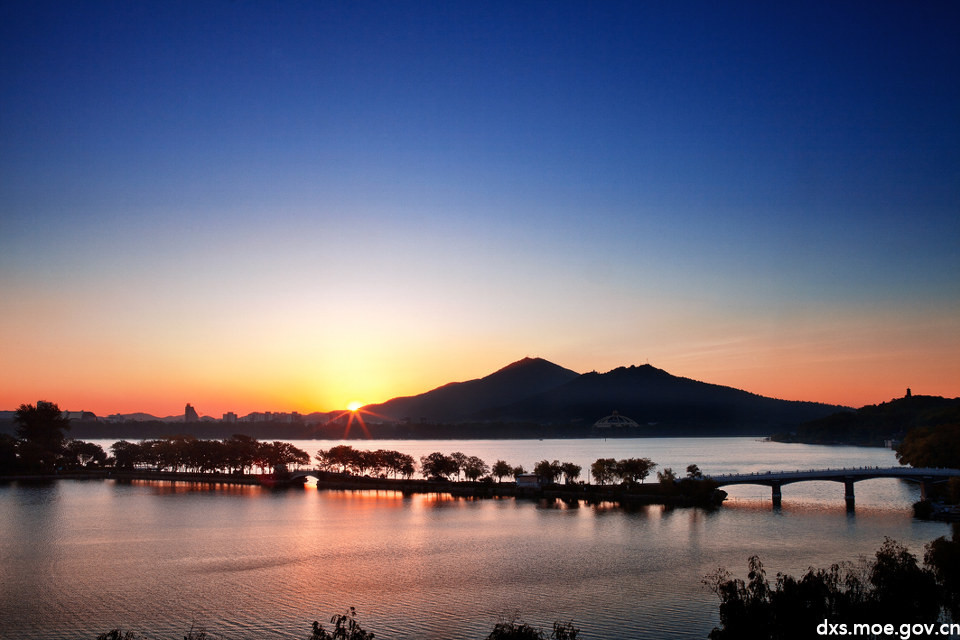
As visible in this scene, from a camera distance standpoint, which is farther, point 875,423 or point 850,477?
point 875,423

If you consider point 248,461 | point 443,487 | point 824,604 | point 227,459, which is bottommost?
point 443,487

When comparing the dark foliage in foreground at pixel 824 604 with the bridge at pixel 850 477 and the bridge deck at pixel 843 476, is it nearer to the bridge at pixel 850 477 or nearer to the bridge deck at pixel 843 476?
the bridge at pixel 850 477

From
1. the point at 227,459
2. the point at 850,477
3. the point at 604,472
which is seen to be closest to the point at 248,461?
the point at 227,459

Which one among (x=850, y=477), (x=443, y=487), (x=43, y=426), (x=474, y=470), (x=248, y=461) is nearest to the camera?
(x=850, y=477)

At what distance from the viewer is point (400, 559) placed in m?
36.5

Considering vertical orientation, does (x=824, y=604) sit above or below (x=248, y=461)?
above

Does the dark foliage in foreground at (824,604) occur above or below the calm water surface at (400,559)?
above

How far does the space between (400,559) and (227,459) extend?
59.4 metres

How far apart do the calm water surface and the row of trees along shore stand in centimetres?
1334

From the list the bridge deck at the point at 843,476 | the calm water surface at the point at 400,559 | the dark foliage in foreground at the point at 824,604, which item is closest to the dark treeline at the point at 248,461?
the bridge deck at the point at 843,476

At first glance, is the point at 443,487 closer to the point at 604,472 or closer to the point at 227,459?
the point at 604,472

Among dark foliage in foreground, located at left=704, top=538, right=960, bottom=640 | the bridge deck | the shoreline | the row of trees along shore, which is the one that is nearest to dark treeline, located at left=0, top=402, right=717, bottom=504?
the row of trees along shore

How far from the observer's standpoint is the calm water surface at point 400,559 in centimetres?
2525

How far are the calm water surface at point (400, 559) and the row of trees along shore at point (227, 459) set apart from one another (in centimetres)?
1334
